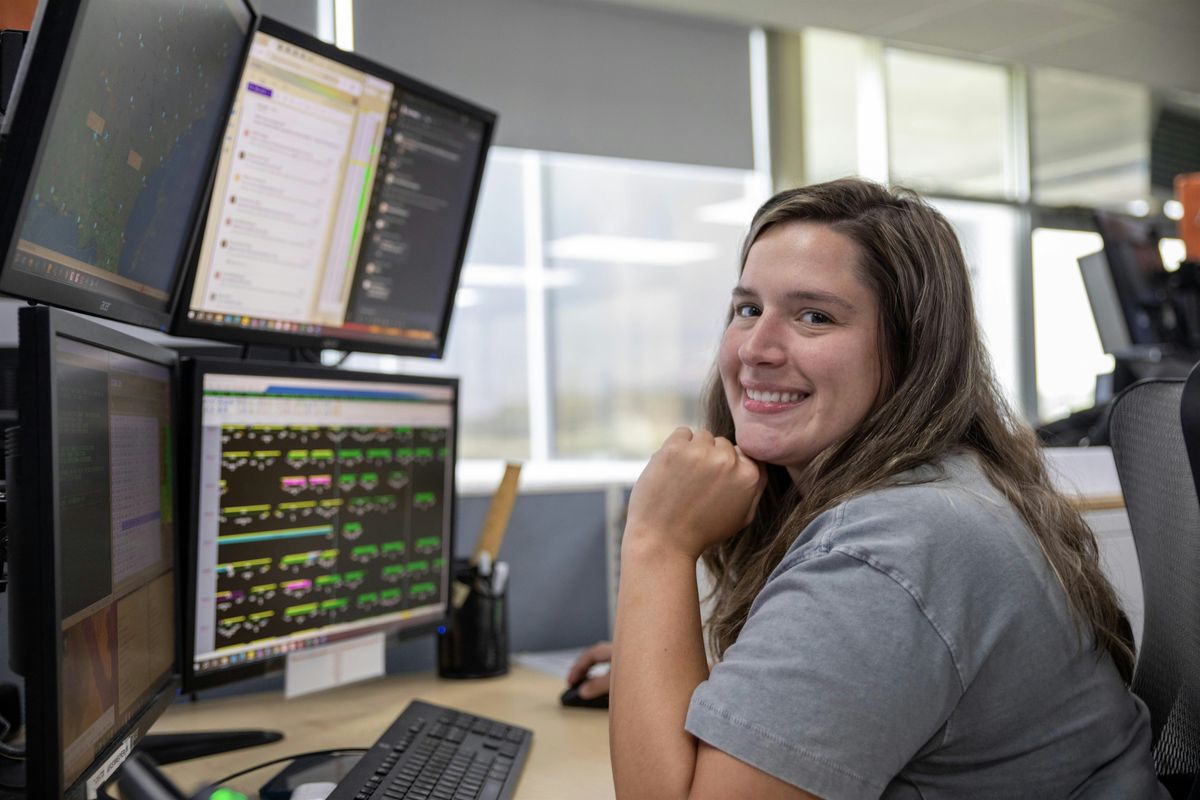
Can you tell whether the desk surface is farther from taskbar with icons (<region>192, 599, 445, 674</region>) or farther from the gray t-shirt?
the gray t-shirt

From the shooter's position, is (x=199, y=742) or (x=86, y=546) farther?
(x=199, y=742)

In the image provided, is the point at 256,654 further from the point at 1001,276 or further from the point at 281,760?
the point at 1001,276

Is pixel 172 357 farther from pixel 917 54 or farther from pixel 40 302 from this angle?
pixel 917 54

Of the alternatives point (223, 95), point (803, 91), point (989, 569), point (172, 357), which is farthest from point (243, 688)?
point (803, 91)

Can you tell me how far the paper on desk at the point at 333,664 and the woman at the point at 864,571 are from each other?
1.63 feet

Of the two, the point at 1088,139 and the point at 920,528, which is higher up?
the point at 1088,139

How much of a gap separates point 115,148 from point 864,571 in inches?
25.9

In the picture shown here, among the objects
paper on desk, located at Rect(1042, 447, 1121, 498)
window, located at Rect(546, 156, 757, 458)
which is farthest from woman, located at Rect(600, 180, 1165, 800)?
window, located at Rect(546, 156, 757, 458)

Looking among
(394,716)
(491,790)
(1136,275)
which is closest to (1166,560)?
(491,790)

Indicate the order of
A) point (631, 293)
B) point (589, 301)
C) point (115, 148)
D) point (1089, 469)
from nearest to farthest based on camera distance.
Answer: point (115, 148) < point (1089, 469) < point (589, 301) < point (631, 293)

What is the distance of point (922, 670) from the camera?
2.46ft

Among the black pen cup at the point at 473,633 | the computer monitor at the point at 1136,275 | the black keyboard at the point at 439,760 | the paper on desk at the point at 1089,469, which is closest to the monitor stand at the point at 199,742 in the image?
the black keyboard at the point at 439,760

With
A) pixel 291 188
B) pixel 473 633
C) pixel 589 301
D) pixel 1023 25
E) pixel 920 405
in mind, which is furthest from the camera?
pixel 589 301

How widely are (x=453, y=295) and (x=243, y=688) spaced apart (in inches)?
24.3
